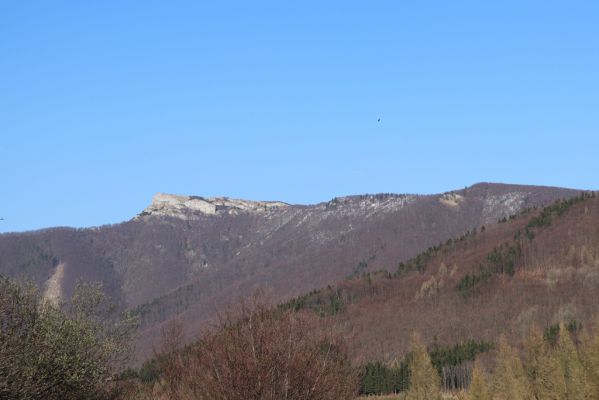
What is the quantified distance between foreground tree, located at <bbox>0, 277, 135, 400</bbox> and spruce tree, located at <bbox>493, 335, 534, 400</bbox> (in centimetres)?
7798

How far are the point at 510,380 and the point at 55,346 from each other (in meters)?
95.6

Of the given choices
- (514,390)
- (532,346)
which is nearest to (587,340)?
(532,346)

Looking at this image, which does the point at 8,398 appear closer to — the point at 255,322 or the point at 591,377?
the point at 255,322

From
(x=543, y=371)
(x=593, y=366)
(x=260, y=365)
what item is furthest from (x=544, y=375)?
(x=260, y=365)

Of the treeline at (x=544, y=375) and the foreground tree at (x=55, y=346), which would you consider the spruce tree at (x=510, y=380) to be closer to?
the treeline at (x=544, y=375)

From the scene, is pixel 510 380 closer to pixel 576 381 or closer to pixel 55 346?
pixel 576 381

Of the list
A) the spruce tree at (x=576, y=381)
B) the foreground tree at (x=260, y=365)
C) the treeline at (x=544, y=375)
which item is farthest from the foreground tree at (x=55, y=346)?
the spruce tree at (x=576, y=381)

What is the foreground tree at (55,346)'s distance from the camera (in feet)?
106

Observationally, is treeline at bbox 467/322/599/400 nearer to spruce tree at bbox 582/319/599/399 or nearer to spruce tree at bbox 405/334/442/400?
spruce tree at bbox 582/319/599/399

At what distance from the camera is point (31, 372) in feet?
106

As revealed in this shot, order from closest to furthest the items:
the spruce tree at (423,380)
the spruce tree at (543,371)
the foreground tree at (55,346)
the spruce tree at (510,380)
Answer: the foreground tree at (55,346)
the spruce tree at (510,380)
the spruce tree at (543,371)
the spruce tree at (423,380)

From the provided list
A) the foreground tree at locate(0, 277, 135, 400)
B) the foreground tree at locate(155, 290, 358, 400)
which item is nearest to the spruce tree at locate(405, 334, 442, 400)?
the foreground tree at locate(155, 290, 358, 400)

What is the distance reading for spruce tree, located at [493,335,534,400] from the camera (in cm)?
11544

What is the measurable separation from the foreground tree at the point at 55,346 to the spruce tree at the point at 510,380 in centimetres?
7798
